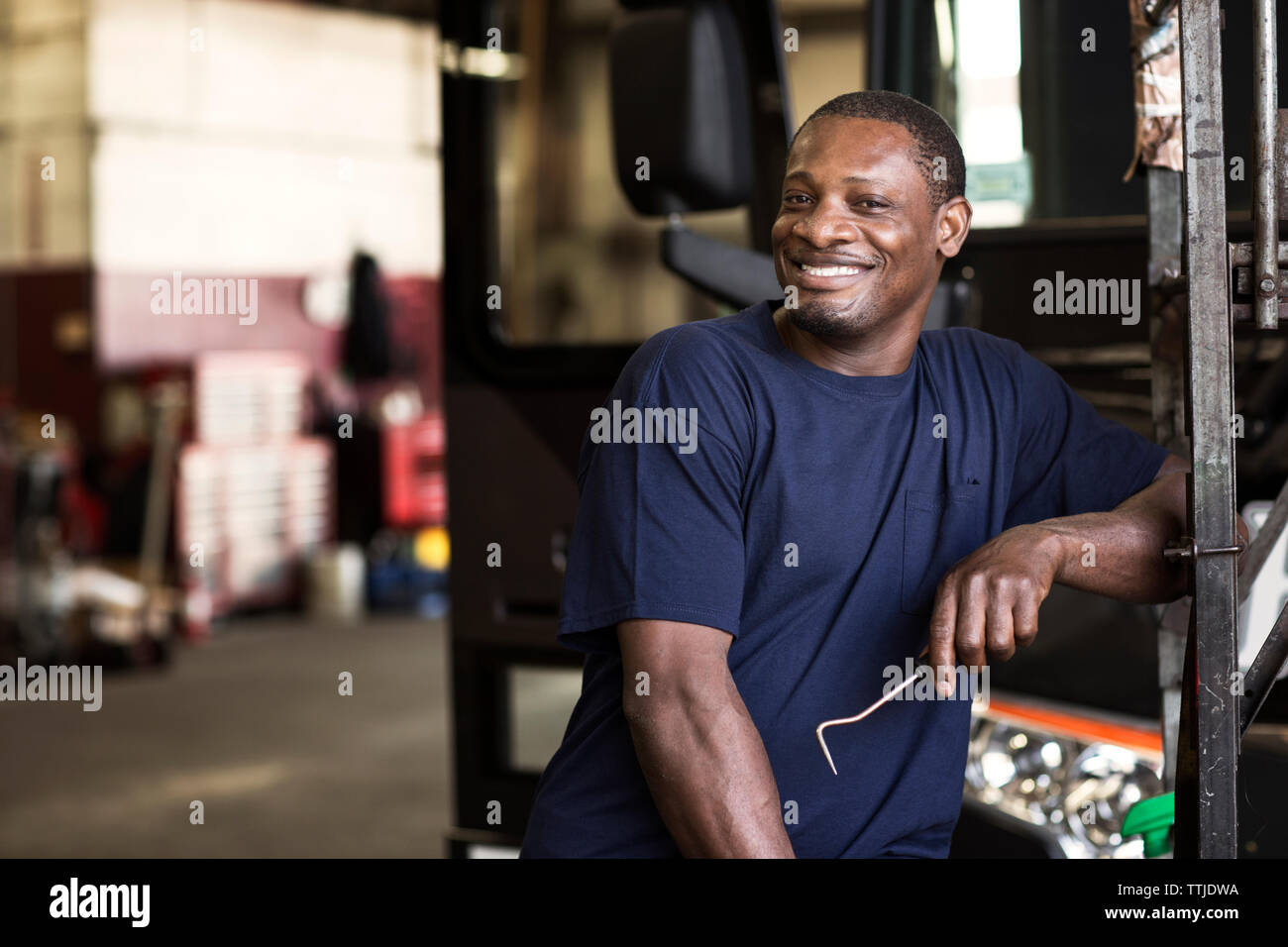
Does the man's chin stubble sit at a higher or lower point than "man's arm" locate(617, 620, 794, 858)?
higher

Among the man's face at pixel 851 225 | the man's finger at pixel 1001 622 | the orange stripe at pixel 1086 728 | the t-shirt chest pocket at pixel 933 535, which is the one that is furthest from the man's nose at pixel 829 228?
the orange stripe at pixel 1086 728

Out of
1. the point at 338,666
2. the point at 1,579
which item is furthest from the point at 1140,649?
the point at 1,579

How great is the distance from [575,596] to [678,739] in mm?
175

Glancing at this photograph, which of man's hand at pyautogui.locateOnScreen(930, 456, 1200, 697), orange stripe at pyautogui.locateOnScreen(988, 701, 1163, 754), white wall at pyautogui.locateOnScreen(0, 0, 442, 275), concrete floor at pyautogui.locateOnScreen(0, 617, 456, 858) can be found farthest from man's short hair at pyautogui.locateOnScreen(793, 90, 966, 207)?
white wall at pyautogui.locateOnScreen(0, 0, 442, 275)

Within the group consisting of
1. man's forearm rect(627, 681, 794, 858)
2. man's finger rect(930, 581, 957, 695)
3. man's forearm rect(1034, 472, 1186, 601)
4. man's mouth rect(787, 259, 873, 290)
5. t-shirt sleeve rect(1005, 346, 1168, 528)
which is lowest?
man's forearm rect(627, 681, 794, 858)

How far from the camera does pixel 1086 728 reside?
2256 mm

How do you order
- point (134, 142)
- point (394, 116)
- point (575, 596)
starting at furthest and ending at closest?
point (394, 116) → point (134, 142) → point (575, 596)

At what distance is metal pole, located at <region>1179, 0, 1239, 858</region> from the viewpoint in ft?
4.02

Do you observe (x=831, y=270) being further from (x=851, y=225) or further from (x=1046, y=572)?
(x=1046, y=572)

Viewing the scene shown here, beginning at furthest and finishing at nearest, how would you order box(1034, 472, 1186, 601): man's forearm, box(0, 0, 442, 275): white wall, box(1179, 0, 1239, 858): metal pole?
box(0, 0, 442, 275): white wall < box(1034, 472, 1186, 601): man's forearm < box(1179, 0, 1239, 858): metal pole

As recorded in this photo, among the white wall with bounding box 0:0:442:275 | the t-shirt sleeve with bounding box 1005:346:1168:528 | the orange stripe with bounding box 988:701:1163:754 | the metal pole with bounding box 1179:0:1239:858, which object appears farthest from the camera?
the white wall with bounding box 0:0:442:275

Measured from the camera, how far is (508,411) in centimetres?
262

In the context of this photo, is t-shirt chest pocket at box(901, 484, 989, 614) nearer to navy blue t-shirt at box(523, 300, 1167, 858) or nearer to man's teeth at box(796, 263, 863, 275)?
navy blue t-shirt at box(523, 300, 1167, 858)

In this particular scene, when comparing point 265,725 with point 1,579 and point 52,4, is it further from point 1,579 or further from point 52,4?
point 52,4
